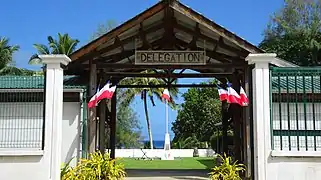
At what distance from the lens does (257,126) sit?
9.45 metres

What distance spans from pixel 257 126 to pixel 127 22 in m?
4.76

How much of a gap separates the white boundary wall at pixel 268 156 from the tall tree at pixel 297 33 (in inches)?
1124

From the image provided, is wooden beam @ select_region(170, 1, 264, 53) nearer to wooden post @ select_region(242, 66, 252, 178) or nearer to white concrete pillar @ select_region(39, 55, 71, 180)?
wooden post @ select_region(242, 66, 252, 178)

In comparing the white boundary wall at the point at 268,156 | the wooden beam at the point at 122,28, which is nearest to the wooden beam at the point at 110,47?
the wooden beam at the point at 122,28

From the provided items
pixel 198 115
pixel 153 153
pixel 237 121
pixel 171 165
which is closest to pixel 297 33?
pixel 198 115

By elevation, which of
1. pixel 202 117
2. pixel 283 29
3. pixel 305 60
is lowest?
pixel 202 117

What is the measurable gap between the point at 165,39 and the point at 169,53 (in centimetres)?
157

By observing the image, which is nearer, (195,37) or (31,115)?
(31,115)

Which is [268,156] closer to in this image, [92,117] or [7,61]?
[92,117]

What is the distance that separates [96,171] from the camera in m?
10.3

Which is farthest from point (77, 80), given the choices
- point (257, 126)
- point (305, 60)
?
point (305, 60)

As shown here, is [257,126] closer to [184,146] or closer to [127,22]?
[127,22]

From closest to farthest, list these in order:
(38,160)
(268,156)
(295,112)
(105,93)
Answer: (268,156), (38,160), (295,112), (105,93)

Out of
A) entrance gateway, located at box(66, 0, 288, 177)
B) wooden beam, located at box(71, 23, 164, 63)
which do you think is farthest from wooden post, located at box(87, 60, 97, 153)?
wooden beam, located at box(71, 23, 164, 63)
